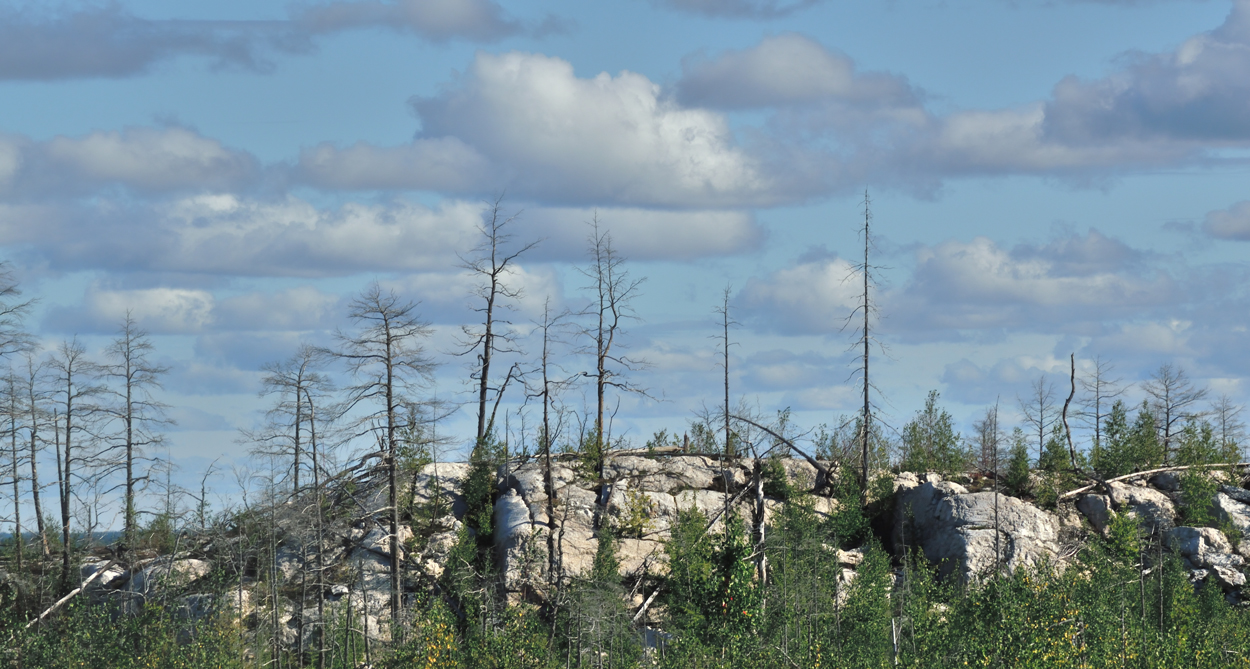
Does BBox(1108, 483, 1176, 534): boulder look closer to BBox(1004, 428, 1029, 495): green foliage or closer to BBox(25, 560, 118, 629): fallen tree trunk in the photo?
BBox(1004, 428, 1029, 495): green foliage

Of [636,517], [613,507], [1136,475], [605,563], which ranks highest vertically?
[1136,475]

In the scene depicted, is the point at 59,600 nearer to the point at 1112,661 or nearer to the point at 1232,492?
the point at 1112,661

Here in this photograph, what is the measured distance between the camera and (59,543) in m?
45.9

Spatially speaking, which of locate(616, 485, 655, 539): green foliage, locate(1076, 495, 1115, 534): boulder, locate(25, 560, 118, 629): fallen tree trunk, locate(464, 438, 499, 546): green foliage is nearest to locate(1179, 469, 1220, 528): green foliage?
locate(1076, 495, 1115, 534): boulder

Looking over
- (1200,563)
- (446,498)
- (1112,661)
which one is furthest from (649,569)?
(1200,563)

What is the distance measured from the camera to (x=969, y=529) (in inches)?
1681

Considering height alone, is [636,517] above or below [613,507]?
below

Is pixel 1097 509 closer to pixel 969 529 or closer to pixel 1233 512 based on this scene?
pixel 1233 512

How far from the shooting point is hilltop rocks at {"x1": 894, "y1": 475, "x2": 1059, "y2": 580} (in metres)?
41.9

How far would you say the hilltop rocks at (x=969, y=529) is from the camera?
137 feet

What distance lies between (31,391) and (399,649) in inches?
840

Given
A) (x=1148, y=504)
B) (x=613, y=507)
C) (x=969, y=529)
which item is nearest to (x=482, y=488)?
(x=613, y=507)

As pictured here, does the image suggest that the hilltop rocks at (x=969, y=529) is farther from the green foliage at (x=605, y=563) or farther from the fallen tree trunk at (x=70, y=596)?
the fallen tree trunk at (x=70, y=596)

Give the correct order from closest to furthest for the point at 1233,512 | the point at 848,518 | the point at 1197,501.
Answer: the point at 848,518
the point at 1197,501
the point at 1233,512
